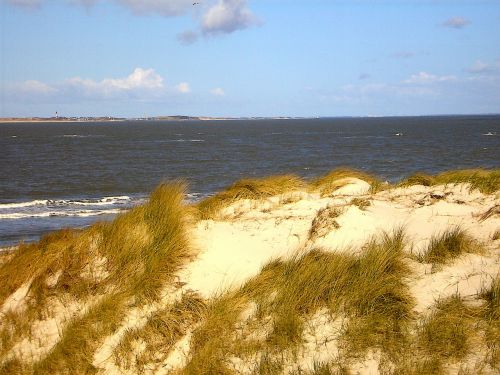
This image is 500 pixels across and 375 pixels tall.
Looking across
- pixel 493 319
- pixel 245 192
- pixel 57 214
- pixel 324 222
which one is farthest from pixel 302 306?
pixel 57 214

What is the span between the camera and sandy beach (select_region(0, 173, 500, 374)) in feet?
17.3

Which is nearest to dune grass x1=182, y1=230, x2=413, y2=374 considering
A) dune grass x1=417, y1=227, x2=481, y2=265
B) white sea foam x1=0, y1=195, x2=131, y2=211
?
dune grass x1=417, y1=227, x2=481, y2=265

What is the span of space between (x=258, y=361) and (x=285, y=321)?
0.52 m

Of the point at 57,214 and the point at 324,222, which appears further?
the point at 57,214

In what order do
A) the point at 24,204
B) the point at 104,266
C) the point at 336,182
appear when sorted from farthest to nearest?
the point at 24,204
the point at 336,182
the point at 104,266

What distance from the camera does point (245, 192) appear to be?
33.1 ft

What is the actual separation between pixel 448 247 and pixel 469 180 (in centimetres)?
416

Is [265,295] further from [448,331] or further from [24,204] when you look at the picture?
[24,204]

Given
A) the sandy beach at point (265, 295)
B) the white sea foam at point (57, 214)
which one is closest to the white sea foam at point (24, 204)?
the white sea foam at point (57, 214)

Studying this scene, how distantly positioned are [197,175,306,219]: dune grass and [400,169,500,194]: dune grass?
8.69 feet

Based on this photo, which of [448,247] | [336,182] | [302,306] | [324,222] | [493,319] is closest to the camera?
[493,319]

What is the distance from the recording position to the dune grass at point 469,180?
9711mm

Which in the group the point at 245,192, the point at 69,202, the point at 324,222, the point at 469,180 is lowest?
the point at 69,202

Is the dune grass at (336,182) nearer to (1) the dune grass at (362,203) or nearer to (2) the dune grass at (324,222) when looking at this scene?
(1) the dune grass at (362,203)
